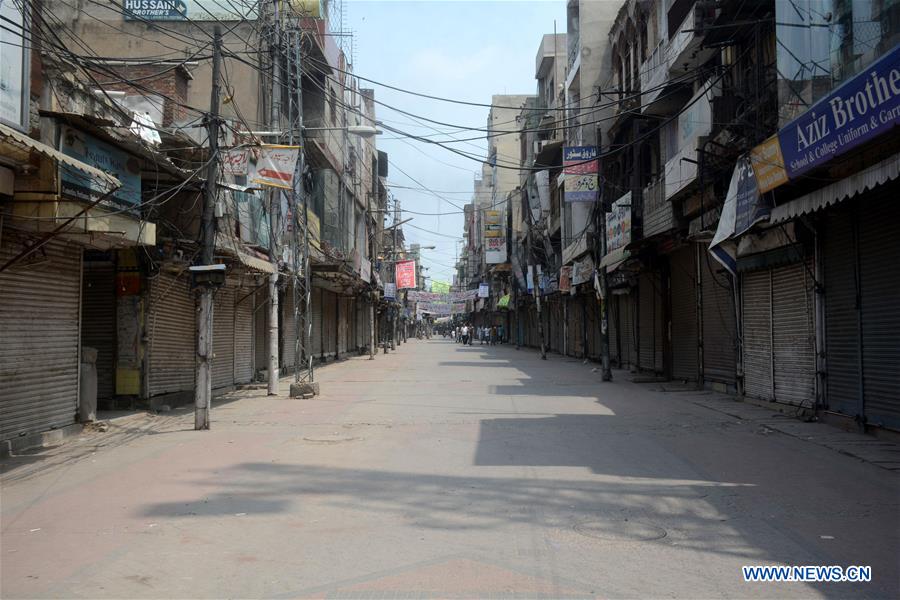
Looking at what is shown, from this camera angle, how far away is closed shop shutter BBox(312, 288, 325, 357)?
34281 mm

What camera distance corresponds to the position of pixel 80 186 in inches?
436

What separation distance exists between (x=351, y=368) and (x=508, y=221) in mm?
43866

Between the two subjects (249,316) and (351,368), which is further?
(351,368)

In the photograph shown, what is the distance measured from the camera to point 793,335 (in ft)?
48.0

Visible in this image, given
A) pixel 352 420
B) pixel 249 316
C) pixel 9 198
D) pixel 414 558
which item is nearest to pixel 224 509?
pixel 414 558

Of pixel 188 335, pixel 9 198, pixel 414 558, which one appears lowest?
pixel 414 558

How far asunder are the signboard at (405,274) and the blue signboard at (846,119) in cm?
5002

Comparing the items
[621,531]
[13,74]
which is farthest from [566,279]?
[621,531]

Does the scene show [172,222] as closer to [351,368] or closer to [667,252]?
[667,252]

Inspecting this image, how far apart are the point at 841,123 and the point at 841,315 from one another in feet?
13.2

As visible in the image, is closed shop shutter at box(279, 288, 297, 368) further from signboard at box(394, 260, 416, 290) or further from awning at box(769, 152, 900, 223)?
signboard at box(394, 260, 416, 290)

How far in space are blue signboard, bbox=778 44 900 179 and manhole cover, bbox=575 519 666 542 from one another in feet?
17.8

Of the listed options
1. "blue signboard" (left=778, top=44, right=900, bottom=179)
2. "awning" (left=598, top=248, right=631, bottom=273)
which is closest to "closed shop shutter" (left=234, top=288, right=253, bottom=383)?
"awning" (left=598, top=248, right=631, bottom=273)

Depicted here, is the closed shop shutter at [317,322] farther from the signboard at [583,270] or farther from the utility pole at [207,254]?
the utility pole at [207,254]
